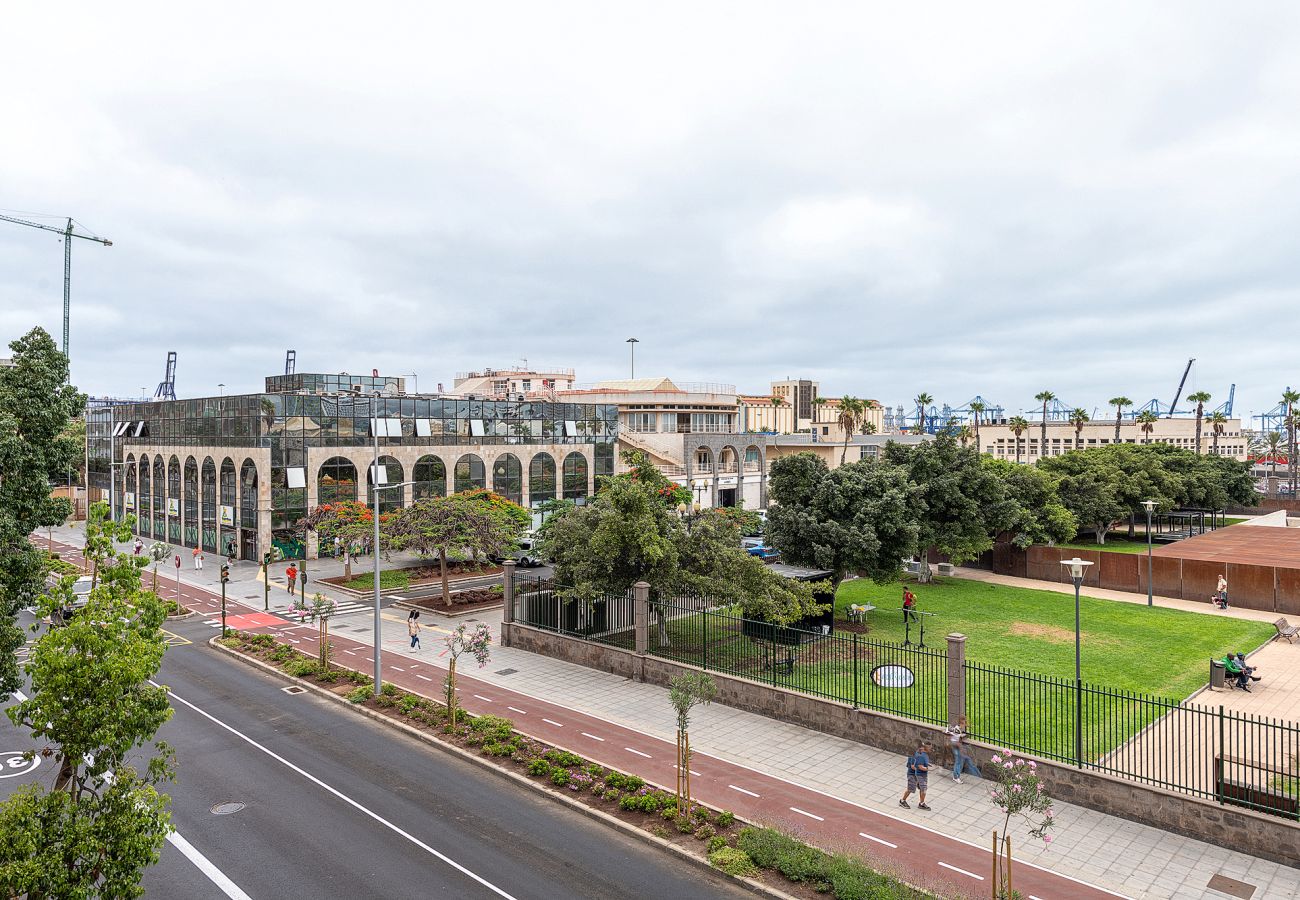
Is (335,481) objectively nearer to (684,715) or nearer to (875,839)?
(684,715)

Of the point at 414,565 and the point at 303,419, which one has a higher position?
the point at 303,419

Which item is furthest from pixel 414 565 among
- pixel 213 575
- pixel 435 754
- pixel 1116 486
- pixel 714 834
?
pixel 1116 486

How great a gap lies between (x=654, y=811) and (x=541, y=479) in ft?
165

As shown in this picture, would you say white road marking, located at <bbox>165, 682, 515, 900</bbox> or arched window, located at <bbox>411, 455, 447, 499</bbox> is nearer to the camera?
white road marking, located at <bbox>165, 682, 515, 900</bbox>

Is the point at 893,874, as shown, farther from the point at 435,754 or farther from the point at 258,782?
the point at 258,782

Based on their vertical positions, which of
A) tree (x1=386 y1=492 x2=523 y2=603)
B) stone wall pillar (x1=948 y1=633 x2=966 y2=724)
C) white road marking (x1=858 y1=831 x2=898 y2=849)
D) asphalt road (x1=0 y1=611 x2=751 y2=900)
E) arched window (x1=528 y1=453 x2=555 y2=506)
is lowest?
asphalt road (x1=0 y1=611 x2=751 y2=900)

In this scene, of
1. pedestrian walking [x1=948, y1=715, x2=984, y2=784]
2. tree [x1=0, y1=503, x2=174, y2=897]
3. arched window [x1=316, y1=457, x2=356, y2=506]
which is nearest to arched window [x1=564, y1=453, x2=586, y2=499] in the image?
arched window [x1=316, y1=457, x2=356, y2=506]

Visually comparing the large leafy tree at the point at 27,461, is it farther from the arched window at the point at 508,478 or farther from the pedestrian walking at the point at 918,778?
the arched window at the point at 508,478

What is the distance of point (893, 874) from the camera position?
1409 cm

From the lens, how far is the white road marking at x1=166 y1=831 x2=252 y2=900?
46.1 ft

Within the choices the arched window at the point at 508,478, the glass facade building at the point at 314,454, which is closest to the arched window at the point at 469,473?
the glass facade building at the point at 314,454

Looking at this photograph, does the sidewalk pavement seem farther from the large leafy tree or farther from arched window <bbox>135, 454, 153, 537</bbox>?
arched window <bbox>135, 454, 153, 537</bbox>

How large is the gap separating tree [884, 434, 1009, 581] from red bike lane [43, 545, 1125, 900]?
22021 mm

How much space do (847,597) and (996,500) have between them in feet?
32.6
